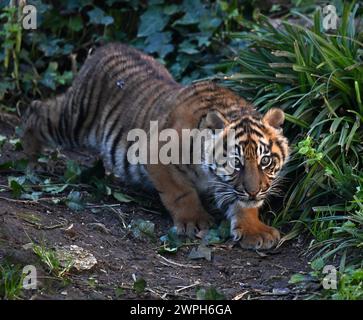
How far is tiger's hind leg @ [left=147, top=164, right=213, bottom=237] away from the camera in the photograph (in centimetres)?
627

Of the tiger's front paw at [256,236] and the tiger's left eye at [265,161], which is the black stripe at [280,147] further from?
the tiger's front paw at [256,236]

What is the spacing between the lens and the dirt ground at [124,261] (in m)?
5.10

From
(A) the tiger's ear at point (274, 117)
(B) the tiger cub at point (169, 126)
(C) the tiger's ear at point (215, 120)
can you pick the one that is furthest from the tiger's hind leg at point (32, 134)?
(A) the tiger's ear at point (274, 117)

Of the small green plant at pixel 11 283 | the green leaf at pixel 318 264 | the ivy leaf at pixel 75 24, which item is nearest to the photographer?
the small green plant at pixel 11 283

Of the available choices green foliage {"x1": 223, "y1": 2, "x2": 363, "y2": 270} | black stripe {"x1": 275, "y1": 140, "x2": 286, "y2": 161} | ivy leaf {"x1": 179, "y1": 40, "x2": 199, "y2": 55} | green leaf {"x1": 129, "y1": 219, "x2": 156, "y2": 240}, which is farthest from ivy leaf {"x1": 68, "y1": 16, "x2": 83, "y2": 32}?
black stripe {"x1": 275, "y1": 140, "x2": 286, "y2": 161}

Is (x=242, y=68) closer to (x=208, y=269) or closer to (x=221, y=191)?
(x=221, y=191)

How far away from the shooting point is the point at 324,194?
6.10m

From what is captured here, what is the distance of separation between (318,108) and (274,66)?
481 millimetres

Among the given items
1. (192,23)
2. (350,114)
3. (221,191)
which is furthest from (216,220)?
(192,23)

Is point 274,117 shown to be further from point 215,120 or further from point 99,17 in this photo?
point 99,17

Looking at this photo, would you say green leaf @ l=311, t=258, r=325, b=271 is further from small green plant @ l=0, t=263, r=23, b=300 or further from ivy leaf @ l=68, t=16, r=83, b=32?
ivy leaf @ l=68, t=16, r=83, b=32

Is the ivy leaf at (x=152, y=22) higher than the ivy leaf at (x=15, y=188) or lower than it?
higher

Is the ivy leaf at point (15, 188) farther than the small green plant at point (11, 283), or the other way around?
the ivy leaf at point (15, 188)

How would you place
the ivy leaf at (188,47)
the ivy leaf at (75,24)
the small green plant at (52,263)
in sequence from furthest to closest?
the ivy leaf at (75,24), the ivy leaf at (188,47), the small green plant at (52,263)
